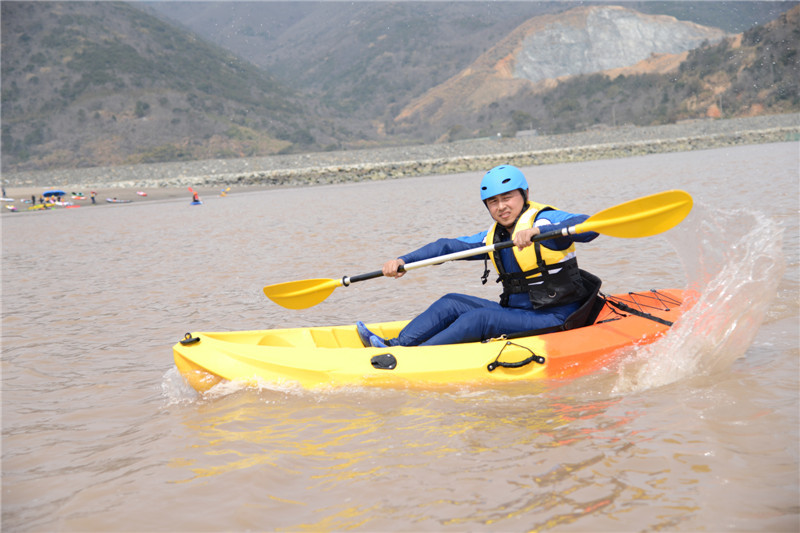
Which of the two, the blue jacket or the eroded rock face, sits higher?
the eroded rock face

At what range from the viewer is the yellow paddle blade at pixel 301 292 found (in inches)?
212

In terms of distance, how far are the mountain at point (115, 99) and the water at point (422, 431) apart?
158 ft

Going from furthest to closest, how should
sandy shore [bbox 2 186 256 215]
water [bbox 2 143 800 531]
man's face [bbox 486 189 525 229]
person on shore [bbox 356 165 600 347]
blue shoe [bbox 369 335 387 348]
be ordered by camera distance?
sandy shore [bbox 2 186 256 215] → blue shoe [bbox 369 335 387 348] → man's face [bbox 486 189 525 229] → person on shore [bbox 356 165 600 347] → water [bbox 2 143 800 531]

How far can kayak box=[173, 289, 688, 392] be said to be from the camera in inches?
162

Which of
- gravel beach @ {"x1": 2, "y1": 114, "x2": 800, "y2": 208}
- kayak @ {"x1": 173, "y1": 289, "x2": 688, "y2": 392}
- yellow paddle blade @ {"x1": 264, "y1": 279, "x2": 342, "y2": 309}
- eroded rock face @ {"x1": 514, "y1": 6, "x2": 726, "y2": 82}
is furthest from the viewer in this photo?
eroded rock face @ {"x1": 514, "y1": 6, "x2": 726, "y2": 82}

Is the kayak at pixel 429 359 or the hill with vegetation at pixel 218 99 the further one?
the hill with vegetation at pixel 218 99

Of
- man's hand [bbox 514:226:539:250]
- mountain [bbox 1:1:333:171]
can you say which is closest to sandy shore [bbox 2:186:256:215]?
mountain [bbox 1:1:333:171]

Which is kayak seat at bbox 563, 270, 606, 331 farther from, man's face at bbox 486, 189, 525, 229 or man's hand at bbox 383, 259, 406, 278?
man's hand at bbox 383, 259, 406, 278

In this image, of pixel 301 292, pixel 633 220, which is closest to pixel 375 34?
pixel 301 292

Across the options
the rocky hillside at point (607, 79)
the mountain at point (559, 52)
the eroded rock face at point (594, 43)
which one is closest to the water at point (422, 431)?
the rocky hillside at point (607, 79)

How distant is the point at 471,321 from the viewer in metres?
4.32

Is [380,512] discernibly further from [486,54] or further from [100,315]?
[486,54]

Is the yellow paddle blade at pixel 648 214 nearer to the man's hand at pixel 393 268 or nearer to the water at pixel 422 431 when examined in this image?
the water at pixel 422 431

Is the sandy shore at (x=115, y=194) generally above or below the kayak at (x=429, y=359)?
above
